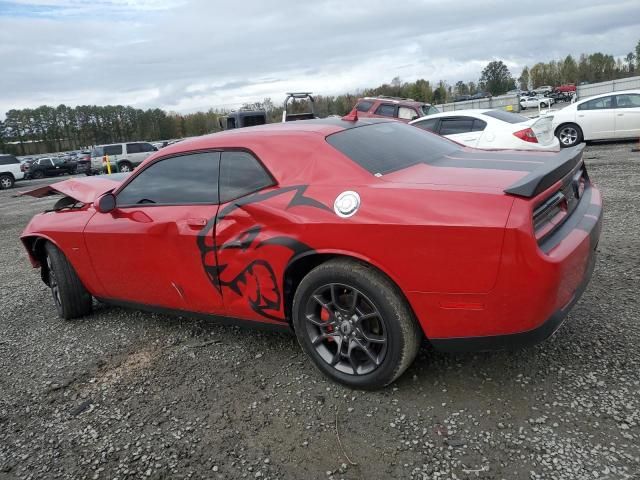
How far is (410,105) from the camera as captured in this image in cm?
1464

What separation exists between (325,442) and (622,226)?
4.54 meters

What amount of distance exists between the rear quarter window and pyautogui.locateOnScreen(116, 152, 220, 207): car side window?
867 mm

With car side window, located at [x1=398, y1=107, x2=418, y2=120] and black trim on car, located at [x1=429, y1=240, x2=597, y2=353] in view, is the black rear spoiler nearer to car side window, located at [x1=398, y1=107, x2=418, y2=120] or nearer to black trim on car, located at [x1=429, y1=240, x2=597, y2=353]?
black trim on car, located at [x1=429, y1=240, x2=597, y2=353]

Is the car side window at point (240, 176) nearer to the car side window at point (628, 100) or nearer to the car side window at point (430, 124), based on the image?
the car side window at point (430, 124)

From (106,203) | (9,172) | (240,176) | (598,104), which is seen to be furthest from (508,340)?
(9,172)

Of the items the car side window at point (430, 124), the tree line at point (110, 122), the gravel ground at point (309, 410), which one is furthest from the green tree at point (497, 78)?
the gravel ground at point (309, 410)

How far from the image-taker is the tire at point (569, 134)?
1298cm

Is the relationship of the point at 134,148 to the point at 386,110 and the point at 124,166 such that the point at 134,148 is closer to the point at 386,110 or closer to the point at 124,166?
the point at 124,166

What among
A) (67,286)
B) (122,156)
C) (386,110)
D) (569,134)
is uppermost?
(386,110)

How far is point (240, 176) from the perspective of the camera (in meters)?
3.19

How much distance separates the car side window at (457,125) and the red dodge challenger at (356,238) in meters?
6.02

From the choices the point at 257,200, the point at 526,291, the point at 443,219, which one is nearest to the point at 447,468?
the point at 526,291

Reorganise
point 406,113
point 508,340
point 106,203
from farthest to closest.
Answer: point 406,113, point 106,203, point 508,340

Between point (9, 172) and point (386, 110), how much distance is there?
2100 centimetres
